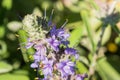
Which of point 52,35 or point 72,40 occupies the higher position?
point 72,40

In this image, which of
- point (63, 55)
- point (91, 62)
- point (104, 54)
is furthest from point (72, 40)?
point (104, 54)

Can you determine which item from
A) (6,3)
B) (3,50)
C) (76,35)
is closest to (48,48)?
(76,35)

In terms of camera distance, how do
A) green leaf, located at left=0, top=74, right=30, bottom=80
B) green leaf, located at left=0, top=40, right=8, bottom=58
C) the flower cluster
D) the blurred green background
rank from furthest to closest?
green leaf, located at left=0, top=40, right=8, bottom=58 < the blurred green background < green leaf, located at left=0, top=74, right=30, bottom=80 < the flower cluster

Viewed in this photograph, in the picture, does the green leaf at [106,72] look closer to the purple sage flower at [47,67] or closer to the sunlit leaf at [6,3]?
the sunlit leaf at [6,3]

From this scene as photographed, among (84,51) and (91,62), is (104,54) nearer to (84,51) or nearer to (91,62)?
(84,51)

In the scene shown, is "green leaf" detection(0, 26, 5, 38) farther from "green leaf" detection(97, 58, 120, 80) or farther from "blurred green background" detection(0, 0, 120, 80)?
"green leaf" detection(97, 58, 120, 80)

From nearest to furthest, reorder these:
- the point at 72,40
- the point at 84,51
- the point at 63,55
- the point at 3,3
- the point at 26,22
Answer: the point at 26,22, the point at 63,55, the point at 72,40, the point at 3,3, the point at 84,51

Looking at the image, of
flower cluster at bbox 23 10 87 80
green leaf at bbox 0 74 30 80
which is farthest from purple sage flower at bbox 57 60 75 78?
green leaf at bbox 0 74 30 80

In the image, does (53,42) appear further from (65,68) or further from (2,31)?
(2,31)
